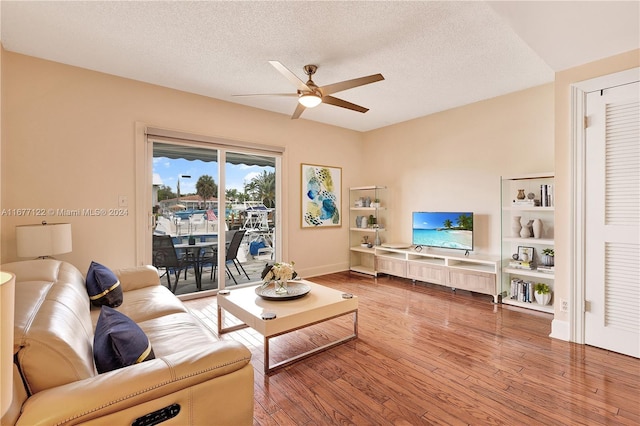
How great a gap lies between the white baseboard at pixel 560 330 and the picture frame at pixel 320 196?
3.39m

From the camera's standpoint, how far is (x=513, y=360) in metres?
2.32

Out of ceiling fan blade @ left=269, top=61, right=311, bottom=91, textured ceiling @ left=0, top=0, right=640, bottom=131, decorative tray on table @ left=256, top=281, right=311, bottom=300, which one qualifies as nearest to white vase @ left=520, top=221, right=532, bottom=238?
textured ceiling @ left=0, top=0, right=640, bottom=131

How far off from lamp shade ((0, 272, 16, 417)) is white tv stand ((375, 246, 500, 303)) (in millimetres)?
4110

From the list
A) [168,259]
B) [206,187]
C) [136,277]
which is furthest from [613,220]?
[168,259]

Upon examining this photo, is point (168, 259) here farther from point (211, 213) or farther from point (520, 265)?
point (520, 265)

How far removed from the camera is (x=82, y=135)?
10.5ft

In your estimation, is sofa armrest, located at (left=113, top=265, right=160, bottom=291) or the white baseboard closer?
the white baseboard

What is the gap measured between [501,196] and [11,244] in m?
5.27

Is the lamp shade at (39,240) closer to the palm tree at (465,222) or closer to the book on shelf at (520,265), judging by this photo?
the palm tree at (465,222)

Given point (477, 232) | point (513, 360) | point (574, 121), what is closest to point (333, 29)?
point (574, 121)

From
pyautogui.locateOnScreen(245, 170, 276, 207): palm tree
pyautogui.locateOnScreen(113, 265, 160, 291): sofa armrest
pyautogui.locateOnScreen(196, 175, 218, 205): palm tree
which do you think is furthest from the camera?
pyautogui.locateOnScreen(245, 170, 276, 207): palm tree

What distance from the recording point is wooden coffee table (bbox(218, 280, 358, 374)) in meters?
2.16

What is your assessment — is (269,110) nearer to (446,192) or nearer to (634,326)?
(446,192)

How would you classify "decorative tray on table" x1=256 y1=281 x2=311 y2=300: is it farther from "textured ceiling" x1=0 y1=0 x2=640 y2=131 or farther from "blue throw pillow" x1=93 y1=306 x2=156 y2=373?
"textured ceiling" x1=0 y1=0 x2=640 y2=131
